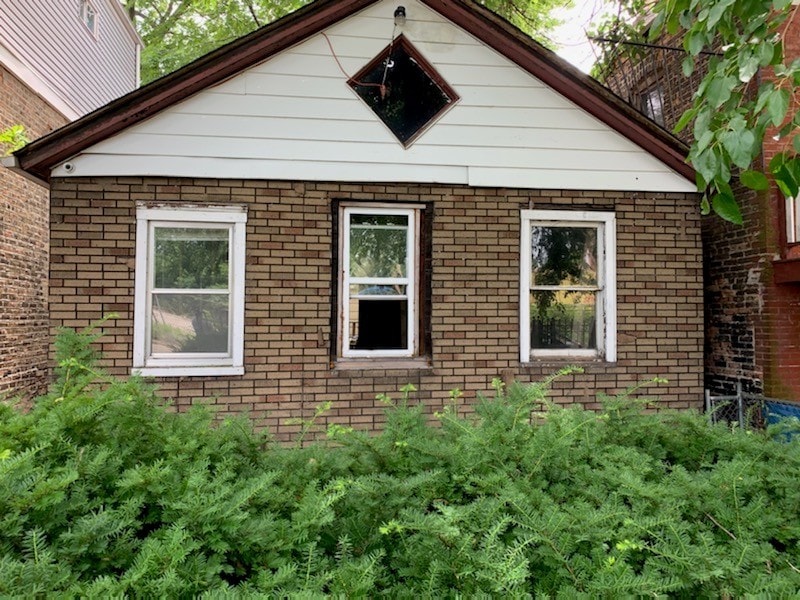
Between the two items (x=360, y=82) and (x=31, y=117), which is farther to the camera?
(x=31, y=117)

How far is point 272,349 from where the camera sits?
16.8ft

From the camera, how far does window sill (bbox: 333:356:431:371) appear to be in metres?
5.25

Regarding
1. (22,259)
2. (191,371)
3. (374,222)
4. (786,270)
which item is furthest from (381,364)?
(22,259)

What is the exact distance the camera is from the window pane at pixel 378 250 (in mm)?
5422

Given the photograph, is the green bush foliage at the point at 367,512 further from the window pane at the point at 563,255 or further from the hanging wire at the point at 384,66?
the hanging wire at the point at 384,66

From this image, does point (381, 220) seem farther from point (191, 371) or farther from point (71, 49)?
point (71, 49)

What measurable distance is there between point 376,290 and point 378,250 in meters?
0.43

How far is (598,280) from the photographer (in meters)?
5.76

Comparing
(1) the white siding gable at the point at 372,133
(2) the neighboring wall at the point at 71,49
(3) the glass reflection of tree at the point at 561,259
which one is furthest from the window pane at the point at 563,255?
(2) the neighboring wall at the point at 71,49

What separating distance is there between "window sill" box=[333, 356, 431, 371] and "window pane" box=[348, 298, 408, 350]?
14 centimetres

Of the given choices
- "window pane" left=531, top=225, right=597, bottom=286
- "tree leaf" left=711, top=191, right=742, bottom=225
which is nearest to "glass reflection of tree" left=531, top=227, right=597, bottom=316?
"window pane" left=531, top=225, right=597, bottom=286

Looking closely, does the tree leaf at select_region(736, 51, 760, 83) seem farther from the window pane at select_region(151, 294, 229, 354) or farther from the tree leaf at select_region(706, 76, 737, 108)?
the window pane at select_region(151, 294, 229, 354)

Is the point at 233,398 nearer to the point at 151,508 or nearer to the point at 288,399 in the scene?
the point at 288,399

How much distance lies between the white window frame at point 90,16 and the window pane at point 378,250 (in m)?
10.7
